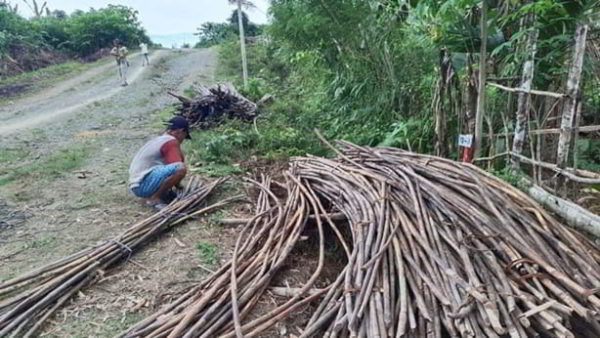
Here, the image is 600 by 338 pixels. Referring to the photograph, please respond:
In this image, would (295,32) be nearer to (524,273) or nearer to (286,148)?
(286,148)

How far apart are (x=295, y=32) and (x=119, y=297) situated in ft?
15.9

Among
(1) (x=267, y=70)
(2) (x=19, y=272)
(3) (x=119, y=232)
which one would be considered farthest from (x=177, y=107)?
(1) (x=267, y=70)

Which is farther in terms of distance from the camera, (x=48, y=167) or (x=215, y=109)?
(x=215, y=109)

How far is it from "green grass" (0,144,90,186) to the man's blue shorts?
1709 millimetres

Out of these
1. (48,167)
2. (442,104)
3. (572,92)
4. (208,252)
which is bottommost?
(208,252)

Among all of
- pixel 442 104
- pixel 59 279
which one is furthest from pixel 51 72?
pixel 442 104

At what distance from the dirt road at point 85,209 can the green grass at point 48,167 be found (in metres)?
0.01

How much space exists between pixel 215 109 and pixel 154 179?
12.3ft

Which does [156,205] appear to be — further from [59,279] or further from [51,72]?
[51,72]

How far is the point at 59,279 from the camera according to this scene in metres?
2.67

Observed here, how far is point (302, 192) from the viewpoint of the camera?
3.46 metres

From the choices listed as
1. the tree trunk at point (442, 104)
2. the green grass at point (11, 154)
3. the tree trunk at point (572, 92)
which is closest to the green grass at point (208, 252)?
the tree trunk at point (442, 104)

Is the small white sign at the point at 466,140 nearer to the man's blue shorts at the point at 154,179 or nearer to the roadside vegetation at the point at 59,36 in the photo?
the man's blue shorts at the point at 154,179

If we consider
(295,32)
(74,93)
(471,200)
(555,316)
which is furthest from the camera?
(74,93)
